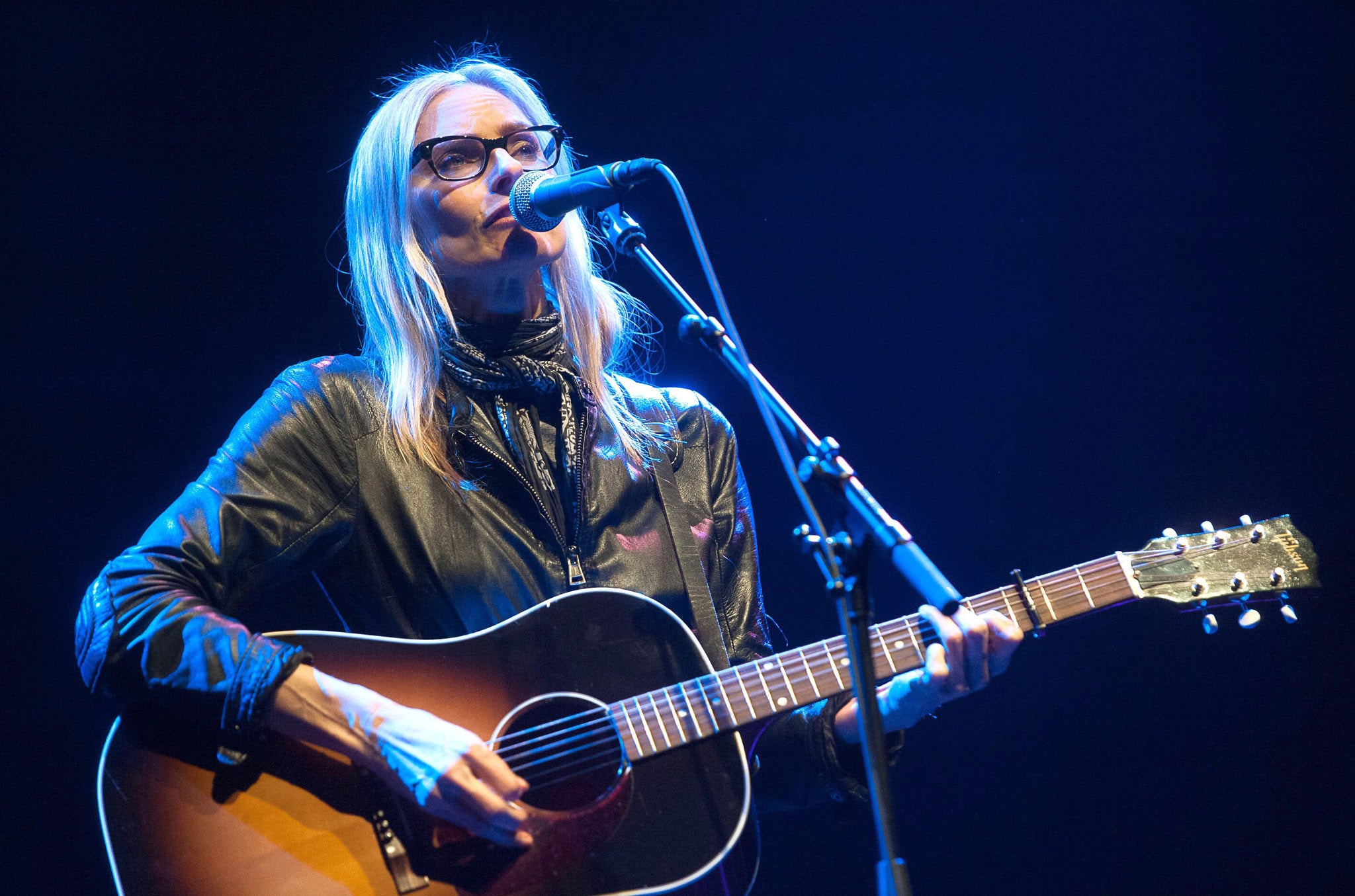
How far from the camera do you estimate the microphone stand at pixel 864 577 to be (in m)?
1.34

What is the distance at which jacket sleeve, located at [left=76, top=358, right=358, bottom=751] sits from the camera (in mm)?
1857

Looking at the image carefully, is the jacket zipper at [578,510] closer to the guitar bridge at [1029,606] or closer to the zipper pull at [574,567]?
the zipper pull at [574,567]

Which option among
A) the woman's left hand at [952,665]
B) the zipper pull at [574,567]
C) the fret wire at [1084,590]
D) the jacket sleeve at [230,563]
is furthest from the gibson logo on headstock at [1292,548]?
the jacket sleeve at [230,563]

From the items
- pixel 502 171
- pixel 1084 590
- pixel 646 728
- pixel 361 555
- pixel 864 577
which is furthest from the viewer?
pixel 502 171

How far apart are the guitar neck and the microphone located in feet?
3.55

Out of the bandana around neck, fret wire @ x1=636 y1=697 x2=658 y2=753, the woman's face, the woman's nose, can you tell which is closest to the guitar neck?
fret wire @ x1=636 y1=697 x2=658 y2=753

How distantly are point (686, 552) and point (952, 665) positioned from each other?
2.77 ft

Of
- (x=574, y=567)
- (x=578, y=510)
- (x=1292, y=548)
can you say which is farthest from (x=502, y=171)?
(x=1292, y=548)

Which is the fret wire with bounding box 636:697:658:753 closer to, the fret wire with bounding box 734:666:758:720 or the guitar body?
the guitar body

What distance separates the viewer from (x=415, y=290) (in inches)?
99.3

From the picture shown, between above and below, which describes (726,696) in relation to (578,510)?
below

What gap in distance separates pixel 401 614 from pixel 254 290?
1439mm

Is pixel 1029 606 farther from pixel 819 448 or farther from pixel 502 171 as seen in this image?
pixel 502 171

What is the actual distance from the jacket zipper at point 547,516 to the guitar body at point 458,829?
25cm
